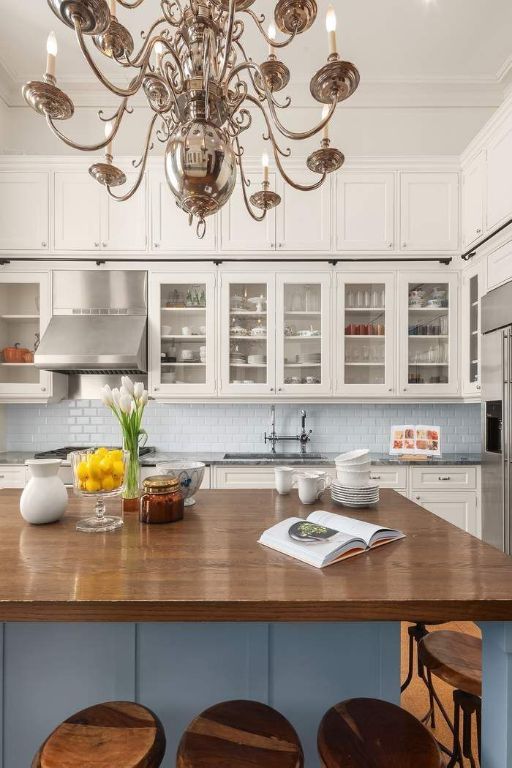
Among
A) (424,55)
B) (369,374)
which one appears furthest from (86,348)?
(424,55)

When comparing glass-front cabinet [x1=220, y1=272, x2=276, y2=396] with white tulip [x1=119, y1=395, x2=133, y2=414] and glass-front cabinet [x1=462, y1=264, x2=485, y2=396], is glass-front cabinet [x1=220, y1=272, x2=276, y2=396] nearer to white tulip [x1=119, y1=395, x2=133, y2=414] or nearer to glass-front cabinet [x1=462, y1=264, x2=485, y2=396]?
glass-front cabinet [x1=462, y1=264, x2=485, y2=396]

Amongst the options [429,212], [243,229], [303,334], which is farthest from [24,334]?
[429,212]

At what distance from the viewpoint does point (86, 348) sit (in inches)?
128

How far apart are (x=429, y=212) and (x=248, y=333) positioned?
1.71m

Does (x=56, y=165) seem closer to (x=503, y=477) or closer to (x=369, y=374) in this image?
(x=369, y=374)

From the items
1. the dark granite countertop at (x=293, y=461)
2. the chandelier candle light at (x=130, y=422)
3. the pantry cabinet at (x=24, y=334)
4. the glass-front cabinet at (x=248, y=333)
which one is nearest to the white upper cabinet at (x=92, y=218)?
the pantry cabinet at (x=24, y=334)

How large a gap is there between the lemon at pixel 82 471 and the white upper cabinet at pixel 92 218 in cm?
248

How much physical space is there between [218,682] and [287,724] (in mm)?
318

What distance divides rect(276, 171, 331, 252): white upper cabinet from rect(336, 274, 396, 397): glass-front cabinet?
1.14 feet

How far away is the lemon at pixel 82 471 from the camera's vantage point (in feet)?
4.29

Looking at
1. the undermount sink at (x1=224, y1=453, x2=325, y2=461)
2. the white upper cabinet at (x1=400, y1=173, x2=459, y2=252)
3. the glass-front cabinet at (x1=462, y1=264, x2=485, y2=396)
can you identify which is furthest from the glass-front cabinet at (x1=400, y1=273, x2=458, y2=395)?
the undermount sink at (x1=224, y1=453, x2=325, y2=461)

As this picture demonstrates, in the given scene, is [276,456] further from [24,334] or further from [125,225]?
[24,334]

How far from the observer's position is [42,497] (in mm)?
1343

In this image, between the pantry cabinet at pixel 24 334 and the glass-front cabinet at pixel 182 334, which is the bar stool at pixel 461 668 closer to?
the glass-front cabinet at pixel 182 334
